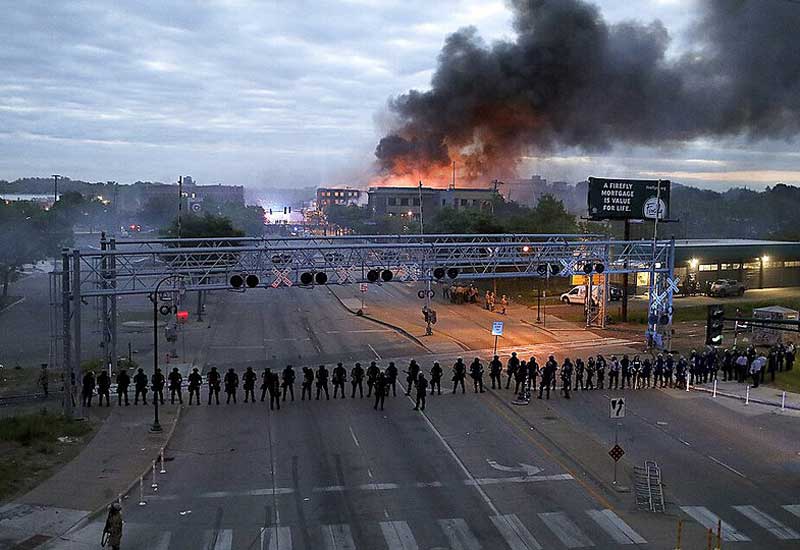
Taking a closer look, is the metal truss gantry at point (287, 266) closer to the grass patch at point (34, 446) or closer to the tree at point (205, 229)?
the grass patch at point (34, 446)

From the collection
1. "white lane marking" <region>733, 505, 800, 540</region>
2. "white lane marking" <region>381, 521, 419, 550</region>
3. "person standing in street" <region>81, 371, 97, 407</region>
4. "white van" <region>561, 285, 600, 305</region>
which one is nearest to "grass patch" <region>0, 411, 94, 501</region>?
"person standing in street" <region>81, 371, 97, 407</region>

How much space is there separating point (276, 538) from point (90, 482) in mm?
5001

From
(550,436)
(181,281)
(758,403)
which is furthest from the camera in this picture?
(181,281)

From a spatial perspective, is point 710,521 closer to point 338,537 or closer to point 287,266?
point 338,537

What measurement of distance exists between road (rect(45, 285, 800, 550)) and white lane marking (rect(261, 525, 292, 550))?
3 cm

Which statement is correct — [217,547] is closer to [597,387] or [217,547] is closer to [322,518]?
[322,518]

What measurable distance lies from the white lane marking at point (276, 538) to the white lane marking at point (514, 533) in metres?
3.46

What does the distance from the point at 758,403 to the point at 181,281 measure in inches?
801

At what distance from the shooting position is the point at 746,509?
1401 centimetres

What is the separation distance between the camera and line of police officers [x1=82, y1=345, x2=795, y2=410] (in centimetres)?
2225

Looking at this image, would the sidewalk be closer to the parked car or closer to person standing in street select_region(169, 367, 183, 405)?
person standing in street select_region(169, 367, 183, 405)

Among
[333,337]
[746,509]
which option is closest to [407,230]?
[333,337]

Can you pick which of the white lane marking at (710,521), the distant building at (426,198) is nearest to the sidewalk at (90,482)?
the white lane marking at (710,521)

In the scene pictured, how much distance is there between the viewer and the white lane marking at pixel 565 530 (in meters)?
12.3
